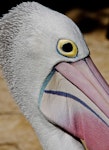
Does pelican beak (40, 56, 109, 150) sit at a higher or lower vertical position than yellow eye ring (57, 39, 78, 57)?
lower

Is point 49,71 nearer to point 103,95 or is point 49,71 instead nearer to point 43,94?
point 43,94

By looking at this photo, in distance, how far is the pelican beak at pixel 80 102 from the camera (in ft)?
6.08

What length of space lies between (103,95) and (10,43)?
0.44m

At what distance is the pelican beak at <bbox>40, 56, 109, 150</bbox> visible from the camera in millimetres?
1853

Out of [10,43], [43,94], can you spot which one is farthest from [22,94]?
[10,43]

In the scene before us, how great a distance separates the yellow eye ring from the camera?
6.13ft

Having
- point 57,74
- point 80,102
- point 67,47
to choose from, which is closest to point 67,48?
point 67,47

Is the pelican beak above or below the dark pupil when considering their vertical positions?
below

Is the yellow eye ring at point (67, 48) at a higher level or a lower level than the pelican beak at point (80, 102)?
higher

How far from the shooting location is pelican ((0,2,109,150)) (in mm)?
1864

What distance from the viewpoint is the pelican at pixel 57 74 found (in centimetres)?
186

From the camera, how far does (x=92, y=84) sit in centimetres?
186

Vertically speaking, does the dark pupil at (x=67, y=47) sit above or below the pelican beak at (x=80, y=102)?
above

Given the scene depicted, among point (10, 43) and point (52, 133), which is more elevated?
point (10, 43)
